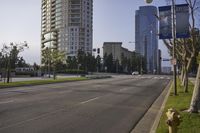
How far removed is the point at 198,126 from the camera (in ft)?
39.6

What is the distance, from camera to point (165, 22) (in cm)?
2502

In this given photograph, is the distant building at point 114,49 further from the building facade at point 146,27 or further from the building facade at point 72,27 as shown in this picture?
the building facade at point 146,27

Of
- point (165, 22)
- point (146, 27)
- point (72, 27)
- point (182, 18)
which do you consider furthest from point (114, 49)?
point (182, 18)

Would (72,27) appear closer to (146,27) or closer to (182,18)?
(146,27)

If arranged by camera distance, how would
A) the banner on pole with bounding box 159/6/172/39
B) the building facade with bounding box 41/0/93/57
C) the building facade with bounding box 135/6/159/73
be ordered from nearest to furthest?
the banner on pole with bounding box 159/6/172/39, the building facade with bounding box 135/6/159/73, the building facade with bounding box 41/0/93/57

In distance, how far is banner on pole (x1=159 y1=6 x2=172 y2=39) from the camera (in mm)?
24609

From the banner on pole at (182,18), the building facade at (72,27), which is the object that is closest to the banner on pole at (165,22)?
the banner on pole at (182,18)

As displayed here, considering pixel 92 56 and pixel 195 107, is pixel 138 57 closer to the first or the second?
pixel 92 56

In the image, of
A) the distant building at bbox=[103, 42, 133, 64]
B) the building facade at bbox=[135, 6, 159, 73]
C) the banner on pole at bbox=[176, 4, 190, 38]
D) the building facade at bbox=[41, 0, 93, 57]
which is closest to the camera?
the banner on pole at bbox=[176, 4, 190, 38]

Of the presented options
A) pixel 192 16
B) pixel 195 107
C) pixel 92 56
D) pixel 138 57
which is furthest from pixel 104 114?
pixel 138 57

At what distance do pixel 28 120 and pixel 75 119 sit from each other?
5.54 ft

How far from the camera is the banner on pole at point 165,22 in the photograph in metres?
24.6

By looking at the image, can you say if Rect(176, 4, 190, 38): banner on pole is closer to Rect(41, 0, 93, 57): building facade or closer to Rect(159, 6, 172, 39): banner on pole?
Rect(159, 6, 172, 39): banner on pole

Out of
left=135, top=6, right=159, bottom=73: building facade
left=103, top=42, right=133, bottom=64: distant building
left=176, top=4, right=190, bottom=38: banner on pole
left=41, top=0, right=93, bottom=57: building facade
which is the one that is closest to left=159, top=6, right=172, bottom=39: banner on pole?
left=176, top=4, right=190, bottom=38: banner on pole
